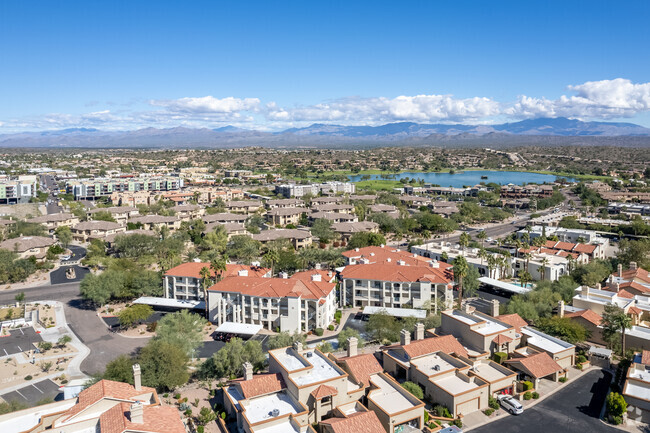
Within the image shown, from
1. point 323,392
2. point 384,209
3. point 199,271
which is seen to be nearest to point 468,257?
point 199,271

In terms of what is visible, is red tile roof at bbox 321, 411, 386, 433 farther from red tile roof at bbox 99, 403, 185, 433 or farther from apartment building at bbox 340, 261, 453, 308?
apartment building at bbox 340, 261, 453, 308

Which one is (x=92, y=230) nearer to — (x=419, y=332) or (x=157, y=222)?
(x=157, y=222)

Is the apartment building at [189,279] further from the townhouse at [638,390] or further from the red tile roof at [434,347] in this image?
the townhouse at [638,390]

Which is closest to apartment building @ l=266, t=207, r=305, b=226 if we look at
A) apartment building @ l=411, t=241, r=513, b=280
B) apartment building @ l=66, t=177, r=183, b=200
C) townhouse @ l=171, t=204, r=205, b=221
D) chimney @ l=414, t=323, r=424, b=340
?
townhouse @ l=171, t=204, r=205, b=221

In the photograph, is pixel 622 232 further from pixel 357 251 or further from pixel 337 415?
pixel 337 415

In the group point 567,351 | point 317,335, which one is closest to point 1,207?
point 317,335

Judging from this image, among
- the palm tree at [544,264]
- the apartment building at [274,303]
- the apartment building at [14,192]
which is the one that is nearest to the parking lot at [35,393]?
the apartment building at [274,303]
